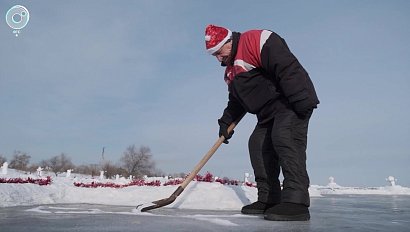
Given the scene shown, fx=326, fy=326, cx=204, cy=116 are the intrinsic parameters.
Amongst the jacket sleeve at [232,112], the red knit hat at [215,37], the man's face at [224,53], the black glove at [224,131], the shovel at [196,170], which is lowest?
the shovel at [196,170]

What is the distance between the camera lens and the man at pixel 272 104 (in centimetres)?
260

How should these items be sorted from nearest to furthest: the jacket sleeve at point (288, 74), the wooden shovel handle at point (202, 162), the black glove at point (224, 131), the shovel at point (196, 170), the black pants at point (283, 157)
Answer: the black pants at point (283, 157), the jacket sleeve at point (288, 74), the shovel at point (196, 170), the wooden shovel handle at point (202, 162), the black glove at point (224, 131)

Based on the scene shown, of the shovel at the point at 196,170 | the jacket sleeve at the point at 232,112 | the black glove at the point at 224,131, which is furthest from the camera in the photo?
the jacket sleeve at the point at 232,112

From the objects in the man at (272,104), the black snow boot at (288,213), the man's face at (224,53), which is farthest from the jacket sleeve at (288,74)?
the black snow boot at (288,213)

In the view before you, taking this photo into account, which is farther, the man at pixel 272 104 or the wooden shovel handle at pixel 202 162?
the wooden shovel handle at pixel 202 162

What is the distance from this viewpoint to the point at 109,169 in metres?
51.5

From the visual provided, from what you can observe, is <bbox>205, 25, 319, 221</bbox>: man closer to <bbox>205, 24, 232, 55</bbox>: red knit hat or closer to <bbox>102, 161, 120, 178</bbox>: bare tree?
<bbox>205, 24, 232, 55</bbox>: red knit hat

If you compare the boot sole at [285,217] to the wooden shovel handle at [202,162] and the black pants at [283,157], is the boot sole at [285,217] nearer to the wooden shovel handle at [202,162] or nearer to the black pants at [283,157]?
the black pants at [283,157]

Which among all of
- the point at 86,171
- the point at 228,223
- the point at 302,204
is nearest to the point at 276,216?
the point at 302,204

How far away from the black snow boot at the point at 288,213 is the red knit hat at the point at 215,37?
1.59 m

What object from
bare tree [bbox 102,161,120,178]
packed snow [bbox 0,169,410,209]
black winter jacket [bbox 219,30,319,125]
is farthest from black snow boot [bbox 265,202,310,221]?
bare tree [bbox 102,161,120,178]

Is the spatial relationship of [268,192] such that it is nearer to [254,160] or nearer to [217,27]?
[254,160]

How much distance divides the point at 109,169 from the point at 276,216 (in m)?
52.2

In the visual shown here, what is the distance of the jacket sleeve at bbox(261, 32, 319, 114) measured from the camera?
2693 mm
